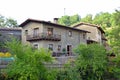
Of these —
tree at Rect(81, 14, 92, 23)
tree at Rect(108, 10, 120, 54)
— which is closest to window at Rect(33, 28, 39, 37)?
tree at Rect(108, 10, 120, 54)

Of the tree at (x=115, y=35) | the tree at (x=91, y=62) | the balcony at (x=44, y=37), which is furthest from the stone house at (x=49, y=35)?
the tree at (x=91, y=62)

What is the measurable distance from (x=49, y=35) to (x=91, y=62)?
60.7ft

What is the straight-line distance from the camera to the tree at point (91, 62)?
23.2 meters

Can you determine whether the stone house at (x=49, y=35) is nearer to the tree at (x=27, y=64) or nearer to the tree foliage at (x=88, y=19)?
the tree at (x=27, y=64)

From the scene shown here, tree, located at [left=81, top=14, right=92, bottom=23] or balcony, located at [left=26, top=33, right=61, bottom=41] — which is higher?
tree, located at [left=81, top=14, right=92, bottom=23]

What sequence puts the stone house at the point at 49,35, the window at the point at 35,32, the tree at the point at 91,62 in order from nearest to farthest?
the tree at the point at 91,62 → the stone house at the point at 49,35 → the window at the point at 35,32

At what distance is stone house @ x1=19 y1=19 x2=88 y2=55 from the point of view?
40662 mm

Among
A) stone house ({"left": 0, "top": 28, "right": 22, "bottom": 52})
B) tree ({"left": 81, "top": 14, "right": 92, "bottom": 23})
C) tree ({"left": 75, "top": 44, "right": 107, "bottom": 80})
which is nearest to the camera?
tree ({"left": 75, "top": 44, "right": 107, "bottom": 80})

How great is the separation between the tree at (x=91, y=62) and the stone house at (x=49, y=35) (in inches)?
641

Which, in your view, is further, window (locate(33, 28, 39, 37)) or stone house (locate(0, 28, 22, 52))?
stone house (locate(0, 28, 22, 52))

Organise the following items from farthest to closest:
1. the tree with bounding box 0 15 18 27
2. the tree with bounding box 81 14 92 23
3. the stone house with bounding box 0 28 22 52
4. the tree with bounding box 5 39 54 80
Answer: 1. the tree with bounding box 81 14 92 23
2. the tree with bounding box 0 15 18 27
3. the stone house with bounding box 0 28 22 52
4. the tree with bounding box 5 39 54 80

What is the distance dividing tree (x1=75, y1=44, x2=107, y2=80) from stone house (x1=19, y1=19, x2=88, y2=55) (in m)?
16.3

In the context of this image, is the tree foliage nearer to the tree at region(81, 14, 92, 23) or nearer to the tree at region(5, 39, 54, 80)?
the tree at region(81, 14, 92, 23)

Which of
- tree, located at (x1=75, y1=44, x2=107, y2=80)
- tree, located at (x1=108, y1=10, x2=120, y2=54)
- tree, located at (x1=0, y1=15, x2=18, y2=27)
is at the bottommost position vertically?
tree, located at (x1=75, y1=44, x2=107, y2=80)
